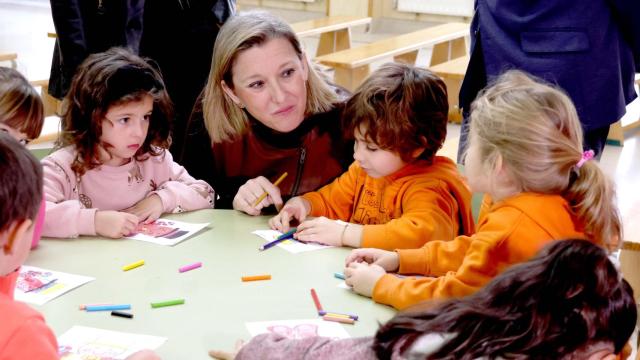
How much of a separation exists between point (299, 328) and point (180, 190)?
94cm

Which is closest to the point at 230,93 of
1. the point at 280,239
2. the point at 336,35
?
the point at 280,239

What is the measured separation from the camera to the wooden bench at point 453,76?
583 centimetres

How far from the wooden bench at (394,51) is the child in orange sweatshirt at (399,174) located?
7.65ft

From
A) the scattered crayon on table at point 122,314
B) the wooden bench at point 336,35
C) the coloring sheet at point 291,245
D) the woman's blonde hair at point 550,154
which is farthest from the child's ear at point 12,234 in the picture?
the wooden bench at point 336,35

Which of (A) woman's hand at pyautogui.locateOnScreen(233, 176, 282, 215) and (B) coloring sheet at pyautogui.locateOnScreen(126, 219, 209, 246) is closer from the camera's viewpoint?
(B) coloring sheet at pyautogui.locateOnScreen(126, 219, 209, 246)

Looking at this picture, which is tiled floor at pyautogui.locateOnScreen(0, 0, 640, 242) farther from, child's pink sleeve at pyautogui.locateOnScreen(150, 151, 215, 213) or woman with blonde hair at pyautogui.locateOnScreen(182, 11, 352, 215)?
child's pink sleeve at pyautogui.locateOnScreen(150, 151, 215, 213)

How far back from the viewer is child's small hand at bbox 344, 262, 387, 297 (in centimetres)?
177

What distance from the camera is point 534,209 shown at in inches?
65.1

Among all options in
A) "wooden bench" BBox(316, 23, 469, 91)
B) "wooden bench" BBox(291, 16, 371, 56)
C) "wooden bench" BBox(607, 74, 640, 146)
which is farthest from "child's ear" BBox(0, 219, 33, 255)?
"wooden bench" BBox(291, 16, 371, 56)

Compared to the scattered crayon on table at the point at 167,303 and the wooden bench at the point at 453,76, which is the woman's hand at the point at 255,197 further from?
the wooden bench at the point at 453,76

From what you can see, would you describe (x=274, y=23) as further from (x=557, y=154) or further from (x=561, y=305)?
(x=561, y=305)

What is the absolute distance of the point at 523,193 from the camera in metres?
1.71

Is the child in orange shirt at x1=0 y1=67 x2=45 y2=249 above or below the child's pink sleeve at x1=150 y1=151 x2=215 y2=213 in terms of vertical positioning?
above

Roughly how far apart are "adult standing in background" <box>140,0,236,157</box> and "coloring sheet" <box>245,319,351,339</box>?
184 cm
